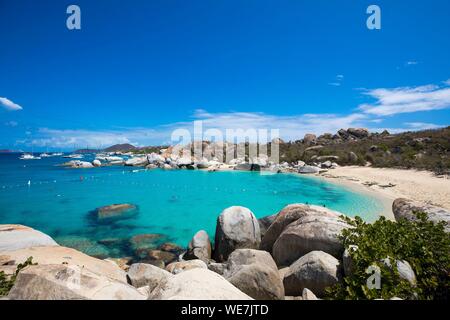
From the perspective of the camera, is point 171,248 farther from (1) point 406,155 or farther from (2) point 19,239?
(1) point 406,155

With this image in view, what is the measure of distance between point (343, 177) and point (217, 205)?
19.4 meters

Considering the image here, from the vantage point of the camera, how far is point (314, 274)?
5.02m

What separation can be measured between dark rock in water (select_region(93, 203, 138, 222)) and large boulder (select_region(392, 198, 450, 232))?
14.7 m

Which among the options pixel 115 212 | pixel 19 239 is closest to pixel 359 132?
pixel 115 212

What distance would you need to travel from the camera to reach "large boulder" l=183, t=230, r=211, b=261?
895 centimetres

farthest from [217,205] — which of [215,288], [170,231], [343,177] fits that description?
[343,177]

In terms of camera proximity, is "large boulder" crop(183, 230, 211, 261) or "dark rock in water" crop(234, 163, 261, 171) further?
"dark rock in water" crop(234, 163, 261, 171)

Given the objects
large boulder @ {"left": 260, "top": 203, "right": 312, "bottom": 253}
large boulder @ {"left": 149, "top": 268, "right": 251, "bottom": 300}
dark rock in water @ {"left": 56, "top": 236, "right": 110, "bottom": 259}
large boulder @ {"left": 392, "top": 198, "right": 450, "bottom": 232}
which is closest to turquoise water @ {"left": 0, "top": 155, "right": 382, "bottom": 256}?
dark rock in water @ {"left": 56, "top": 236, "right": 110, "bottom": 259}

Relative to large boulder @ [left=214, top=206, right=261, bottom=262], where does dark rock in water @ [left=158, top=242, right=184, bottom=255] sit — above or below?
below

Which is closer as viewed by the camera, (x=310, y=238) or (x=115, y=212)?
(x=310, y=238)

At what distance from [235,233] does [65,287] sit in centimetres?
634

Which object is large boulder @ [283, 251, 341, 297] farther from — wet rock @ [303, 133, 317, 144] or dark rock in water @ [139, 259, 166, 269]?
wet rock @ [303, 133, 317, 144]

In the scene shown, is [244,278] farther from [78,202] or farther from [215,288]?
[78,202]

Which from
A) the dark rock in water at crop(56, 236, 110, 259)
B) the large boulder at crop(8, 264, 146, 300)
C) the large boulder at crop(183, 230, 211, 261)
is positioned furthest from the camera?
the dark rock in water at crop(56, 236, 110, 259)
